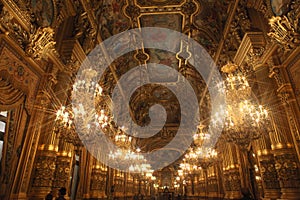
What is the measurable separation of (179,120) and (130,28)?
1271 centimetres

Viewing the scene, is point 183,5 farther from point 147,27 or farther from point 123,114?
point 123,114

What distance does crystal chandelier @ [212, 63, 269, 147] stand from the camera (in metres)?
5.26

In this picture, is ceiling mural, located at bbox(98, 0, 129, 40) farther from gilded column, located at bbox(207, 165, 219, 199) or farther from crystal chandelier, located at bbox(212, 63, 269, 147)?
gilded column, located at bbox(207, 165, 219, 199)

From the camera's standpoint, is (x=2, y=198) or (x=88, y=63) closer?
(x=2, y=198)

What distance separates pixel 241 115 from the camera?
546 cm

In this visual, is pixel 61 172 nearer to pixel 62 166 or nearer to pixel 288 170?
pixel 62 166

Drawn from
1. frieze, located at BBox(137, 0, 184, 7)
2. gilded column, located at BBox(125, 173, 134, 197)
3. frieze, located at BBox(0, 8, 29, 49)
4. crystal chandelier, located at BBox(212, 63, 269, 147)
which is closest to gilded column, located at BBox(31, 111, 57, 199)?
frieze, located at BBox(0, 8, 29, 49)

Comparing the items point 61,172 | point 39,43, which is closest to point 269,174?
point 61,172

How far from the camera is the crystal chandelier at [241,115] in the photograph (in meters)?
5.26

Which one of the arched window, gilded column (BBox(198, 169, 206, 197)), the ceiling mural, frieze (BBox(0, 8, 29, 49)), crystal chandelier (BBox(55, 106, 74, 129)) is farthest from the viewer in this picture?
gilded column (BBox(198, 169, 206, 197))

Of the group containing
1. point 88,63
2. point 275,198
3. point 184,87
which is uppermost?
point 184,87

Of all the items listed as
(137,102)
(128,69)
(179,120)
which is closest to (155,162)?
(179,120)

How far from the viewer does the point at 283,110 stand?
19.5ft

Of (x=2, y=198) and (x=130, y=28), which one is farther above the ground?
Result: (x=130, y=28)
